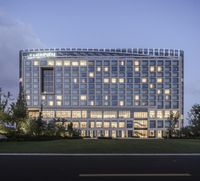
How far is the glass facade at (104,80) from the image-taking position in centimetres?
17425

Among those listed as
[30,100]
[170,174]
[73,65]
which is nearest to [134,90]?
[73,65]

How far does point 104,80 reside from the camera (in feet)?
580

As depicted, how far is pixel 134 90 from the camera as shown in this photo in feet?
578

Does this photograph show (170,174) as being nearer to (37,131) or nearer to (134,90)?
(37,131)

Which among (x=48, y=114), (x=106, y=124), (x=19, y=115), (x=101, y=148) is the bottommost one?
(x=106, y=124)

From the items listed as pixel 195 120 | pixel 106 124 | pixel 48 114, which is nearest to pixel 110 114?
pixel 106 124

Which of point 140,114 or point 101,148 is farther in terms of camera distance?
point 140,114

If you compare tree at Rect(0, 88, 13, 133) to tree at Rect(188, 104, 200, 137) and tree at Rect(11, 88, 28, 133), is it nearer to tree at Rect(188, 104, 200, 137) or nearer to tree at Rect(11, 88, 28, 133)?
tree at Rect(11, 88, 28, 133)

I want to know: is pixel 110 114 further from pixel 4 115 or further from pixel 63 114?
pixel 4 115

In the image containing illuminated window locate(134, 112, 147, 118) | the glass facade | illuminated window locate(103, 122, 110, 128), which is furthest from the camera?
the glass facade

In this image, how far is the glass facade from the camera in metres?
174

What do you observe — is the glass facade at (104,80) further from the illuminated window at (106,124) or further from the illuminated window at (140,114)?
the illuminated window at (106,124)

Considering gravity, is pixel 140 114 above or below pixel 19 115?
below

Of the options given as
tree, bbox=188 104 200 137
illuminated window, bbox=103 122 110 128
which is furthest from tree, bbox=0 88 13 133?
illuminated window, bbox=103 122 110 128
